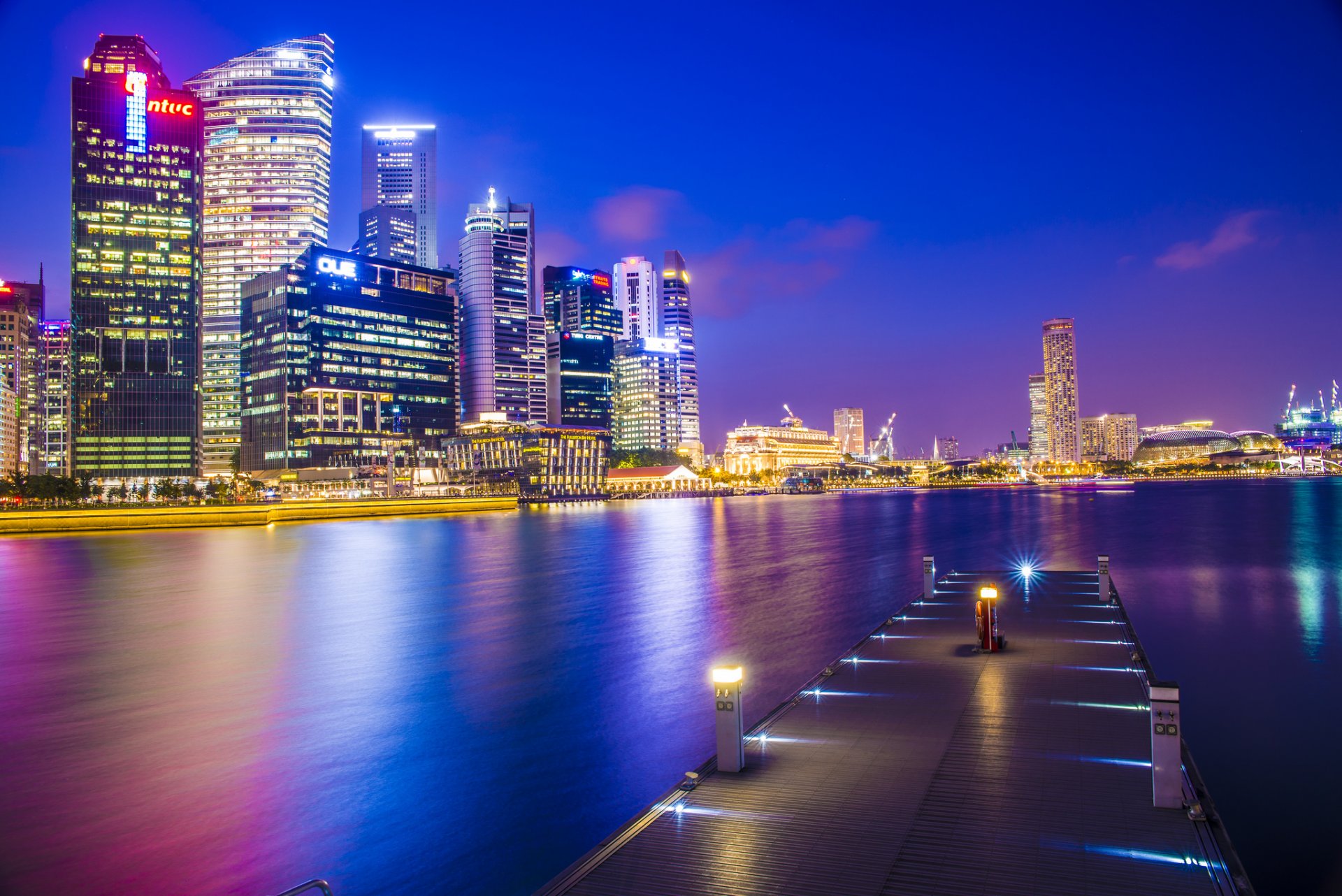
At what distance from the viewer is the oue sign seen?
175500 mm

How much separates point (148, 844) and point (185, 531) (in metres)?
114

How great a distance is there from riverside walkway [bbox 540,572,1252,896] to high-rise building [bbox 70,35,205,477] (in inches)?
6984

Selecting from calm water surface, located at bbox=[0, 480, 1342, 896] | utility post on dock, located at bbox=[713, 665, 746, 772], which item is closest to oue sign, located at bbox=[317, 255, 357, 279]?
calm water surface, located at bbox=[0, 480, 1342, 896]

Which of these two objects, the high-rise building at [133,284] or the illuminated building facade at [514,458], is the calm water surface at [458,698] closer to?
the high-rise building at [133,284]

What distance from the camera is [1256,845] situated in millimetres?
11867

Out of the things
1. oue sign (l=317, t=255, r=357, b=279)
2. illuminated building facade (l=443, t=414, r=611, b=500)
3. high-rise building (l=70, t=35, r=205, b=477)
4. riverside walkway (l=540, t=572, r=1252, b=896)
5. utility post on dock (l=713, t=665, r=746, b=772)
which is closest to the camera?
riverside walkway (l=540, t=572, r=1252, b=896)

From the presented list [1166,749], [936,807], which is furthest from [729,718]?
[1166,749]

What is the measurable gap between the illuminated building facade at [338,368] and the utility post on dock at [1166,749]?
573 feet

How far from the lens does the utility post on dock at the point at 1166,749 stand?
916 cm

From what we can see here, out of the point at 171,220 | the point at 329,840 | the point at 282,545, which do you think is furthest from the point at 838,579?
the point at 171,220

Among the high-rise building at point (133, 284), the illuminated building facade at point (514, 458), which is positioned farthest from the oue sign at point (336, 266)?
the illuminated building facade at point (514, 458)

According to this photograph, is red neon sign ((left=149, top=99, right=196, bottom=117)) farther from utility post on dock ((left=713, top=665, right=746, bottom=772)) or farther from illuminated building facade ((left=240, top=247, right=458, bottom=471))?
utility post on dock ((left=713, top=665, right=746, bottom=772))

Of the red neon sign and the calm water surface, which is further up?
the red neon sign

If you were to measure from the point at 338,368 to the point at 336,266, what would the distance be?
23672 millimetres
